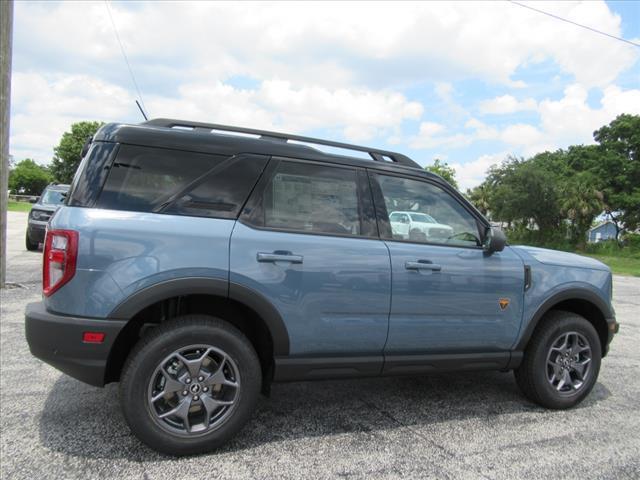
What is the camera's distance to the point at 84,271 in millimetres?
2789

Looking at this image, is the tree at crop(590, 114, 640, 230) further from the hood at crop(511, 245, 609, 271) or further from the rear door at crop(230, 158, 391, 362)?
the rear door at crop(230, 158, 391, 362)

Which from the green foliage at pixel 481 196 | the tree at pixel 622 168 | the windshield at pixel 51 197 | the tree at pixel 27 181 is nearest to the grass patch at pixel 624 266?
the tree at pixel 622 168

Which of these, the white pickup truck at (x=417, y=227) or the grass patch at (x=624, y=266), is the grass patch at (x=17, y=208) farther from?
the white pickup truck at (x=417, y=227)

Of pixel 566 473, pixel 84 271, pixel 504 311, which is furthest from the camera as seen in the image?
pixel 504 311

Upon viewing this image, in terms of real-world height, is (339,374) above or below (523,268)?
below

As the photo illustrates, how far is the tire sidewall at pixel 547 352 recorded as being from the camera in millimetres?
3961

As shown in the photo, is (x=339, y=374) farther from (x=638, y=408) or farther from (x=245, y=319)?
(x=638, y=408)

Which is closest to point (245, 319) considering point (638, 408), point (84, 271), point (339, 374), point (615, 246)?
point (339, 374)

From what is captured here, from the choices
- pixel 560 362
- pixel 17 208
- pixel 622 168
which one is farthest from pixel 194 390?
pixel 17 208

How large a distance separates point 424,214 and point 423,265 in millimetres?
496

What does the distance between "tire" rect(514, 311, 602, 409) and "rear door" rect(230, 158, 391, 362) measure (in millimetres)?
1434

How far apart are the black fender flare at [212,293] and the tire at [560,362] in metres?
2.12

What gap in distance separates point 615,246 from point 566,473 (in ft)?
143

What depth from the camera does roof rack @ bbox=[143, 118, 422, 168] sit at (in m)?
3.33
